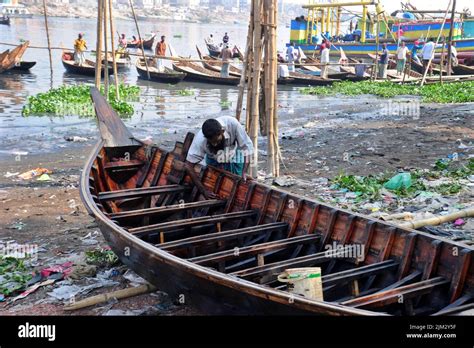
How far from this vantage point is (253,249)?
480 centimetres

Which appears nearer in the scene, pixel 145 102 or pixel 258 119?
pixel 258 119

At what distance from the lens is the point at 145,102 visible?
63.2 feet

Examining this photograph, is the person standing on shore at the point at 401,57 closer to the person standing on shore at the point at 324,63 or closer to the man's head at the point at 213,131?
the person standing on shore at the point at 324,63

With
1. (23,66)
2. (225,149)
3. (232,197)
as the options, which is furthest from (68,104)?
(232,197)

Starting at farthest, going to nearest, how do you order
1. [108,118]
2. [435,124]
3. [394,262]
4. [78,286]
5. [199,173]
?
[435,124] < [108,118] < [199,173] < [78,286] < [394,262]

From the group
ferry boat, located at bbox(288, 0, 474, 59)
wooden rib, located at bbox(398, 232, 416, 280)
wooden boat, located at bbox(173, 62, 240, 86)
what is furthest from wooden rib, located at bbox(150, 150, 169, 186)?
ferry boat, located at bbox(288, 0, 474, 59)

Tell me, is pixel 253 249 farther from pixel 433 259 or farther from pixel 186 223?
pixel 433 259

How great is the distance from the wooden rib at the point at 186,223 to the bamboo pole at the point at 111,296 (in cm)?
51

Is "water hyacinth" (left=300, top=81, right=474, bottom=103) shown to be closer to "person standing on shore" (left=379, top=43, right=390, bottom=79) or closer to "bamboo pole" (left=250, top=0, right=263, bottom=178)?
"person standing on shore" (left=379, top=43, right=390, bottom=79)

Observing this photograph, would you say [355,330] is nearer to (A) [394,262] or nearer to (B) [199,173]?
(A) [394,262]

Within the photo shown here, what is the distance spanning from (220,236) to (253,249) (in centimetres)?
44

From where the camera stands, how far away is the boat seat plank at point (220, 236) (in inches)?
191

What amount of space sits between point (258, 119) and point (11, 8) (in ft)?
315

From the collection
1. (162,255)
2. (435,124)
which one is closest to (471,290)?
(162,255)
